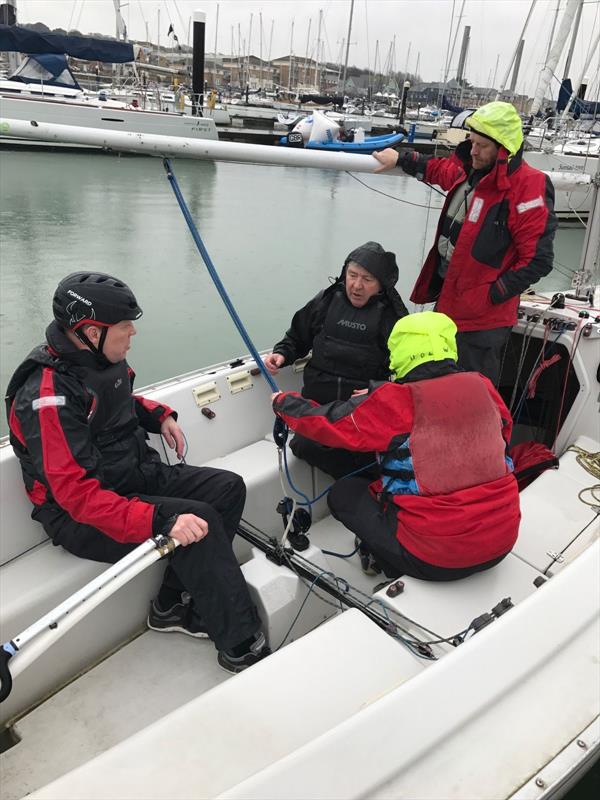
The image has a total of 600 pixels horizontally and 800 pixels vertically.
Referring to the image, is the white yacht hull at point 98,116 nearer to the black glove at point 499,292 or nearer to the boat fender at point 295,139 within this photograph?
the boat fender at point 295,139

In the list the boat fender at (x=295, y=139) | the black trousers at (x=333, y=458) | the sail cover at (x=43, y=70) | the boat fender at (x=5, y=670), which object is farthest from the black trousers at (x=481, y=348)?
the sail cover at (x=43, y=70)

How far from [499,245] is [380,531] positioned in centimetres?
134

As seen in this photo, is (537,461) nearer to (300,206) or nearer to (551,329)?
(551,329)

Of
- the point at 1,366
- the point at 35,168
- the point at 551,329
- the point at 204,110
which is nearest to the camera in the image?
the point at 551,329

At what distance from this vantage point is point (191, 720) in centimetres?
112

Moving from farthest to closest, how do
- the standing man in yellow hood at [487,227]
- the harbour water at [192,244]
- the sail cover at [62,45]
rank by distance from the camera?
1. the sail cover at [62,45]
2. the harbour water at [192,244]
3. the standing man in yellow hood at [487,227]

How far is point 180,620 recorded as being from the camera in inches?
77.0

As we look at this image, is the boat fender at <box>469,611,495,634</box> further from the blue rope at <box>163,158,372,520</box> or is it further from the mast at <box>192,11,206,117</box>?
the mast at <box>192,11,206,117</box>

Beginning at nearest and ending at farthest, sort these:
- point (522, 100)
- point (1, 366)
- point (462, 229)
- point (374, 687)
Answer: point (374, 687), point (462, 229), point (1, 366), point (522, 100)

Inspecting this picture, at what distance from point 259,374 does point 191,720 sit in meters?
1.65

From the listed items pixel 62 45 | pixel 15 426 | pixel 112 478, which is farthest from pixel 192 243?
pixel 62 45

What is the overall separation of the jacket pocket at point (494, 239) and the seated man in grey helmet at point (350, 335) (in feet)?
1.32

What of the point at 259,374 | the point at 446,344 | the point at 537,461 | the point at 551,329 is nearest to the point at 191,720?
the point at 446,344

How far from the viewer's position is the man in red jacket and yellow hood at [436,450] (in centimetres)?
162
